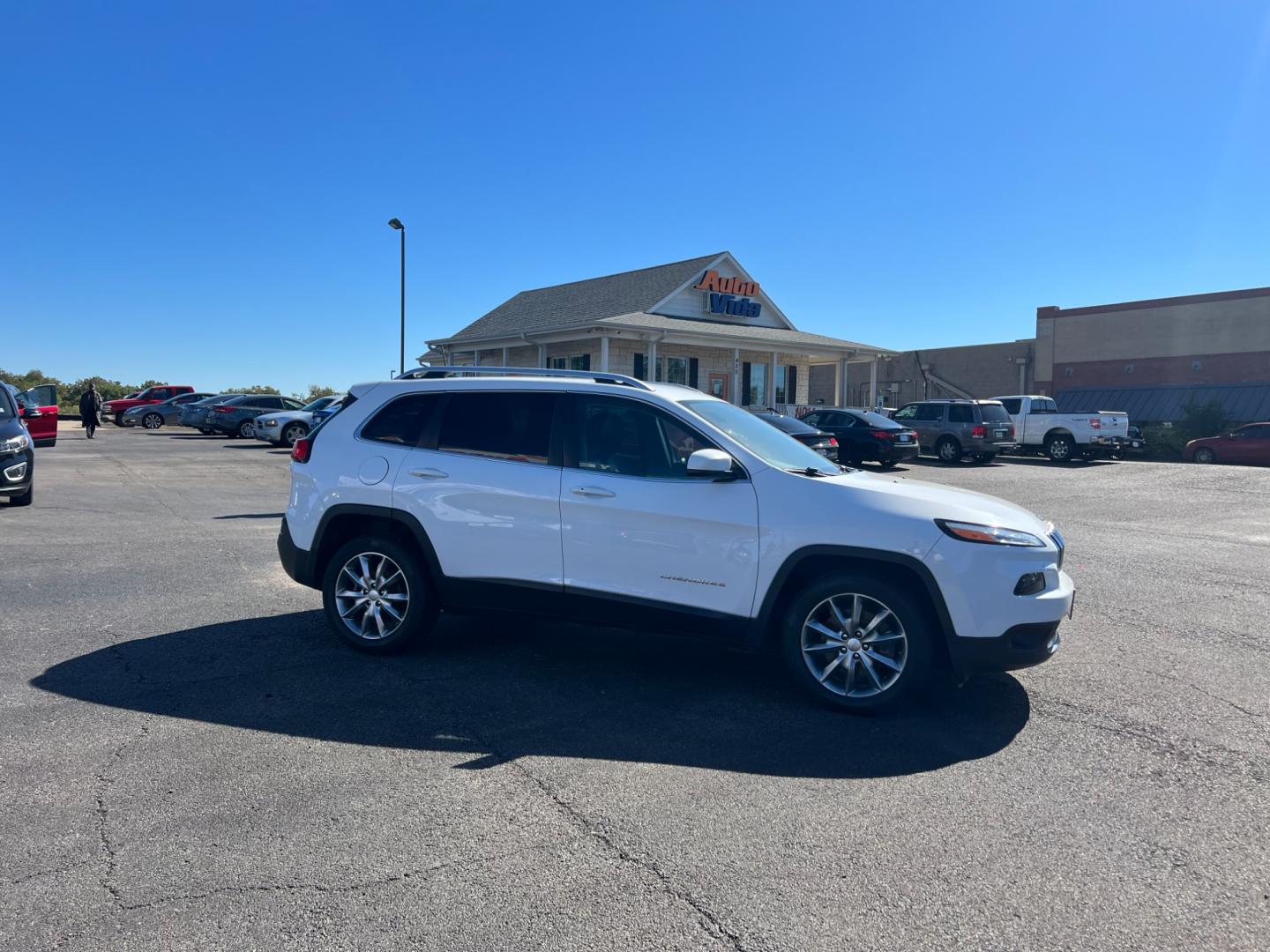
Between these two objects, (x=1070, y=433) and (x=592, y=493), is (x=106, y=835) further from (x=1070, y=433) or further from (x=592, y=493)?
(x=1070, y=433)

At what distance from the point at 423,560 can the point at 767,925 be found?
3.35 metres

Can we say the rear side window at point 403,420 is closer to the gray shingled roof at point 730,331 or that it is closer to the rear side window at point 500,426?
the rear side window at point 500,426

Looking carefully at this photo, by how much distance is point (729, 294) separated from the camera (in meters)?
31.0

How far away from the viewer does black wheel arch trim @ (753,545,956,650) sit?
14.6 ft

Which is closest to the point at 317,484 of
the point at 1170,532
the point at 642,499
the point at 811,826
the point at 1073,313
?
the point at 642,499

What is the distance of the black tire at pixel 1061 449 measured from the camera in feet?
84.1

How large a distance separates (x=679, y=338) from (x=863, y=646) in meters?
23.4

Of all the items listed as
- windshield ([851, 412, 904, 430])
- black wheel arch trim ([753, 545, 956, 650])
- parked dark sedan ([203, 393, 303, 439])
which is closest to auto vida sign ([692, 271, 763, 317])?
windshield ([851, 412, 904, 430])

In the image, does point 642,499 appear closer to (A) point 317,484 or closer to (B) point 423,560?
(B) point 423,560

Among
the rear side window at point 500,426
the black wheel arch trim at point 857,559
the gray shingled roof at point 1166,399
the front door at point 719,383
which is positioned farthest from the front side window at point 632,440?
the gray shingled roof at point 1166,399

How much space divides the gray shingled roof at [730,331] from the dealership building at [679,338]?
0.14 ft

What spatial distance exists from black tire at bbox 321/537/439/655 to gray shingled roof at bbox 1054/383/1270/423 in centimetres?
3424

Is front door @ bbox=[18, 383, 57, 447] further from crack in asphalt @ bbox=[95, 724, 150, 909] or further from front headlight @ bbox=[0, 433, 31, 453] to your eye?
crack in asphalt @ bbox=[95, 724, 150, 909]

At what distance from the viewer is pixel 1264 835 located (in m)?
3.43
